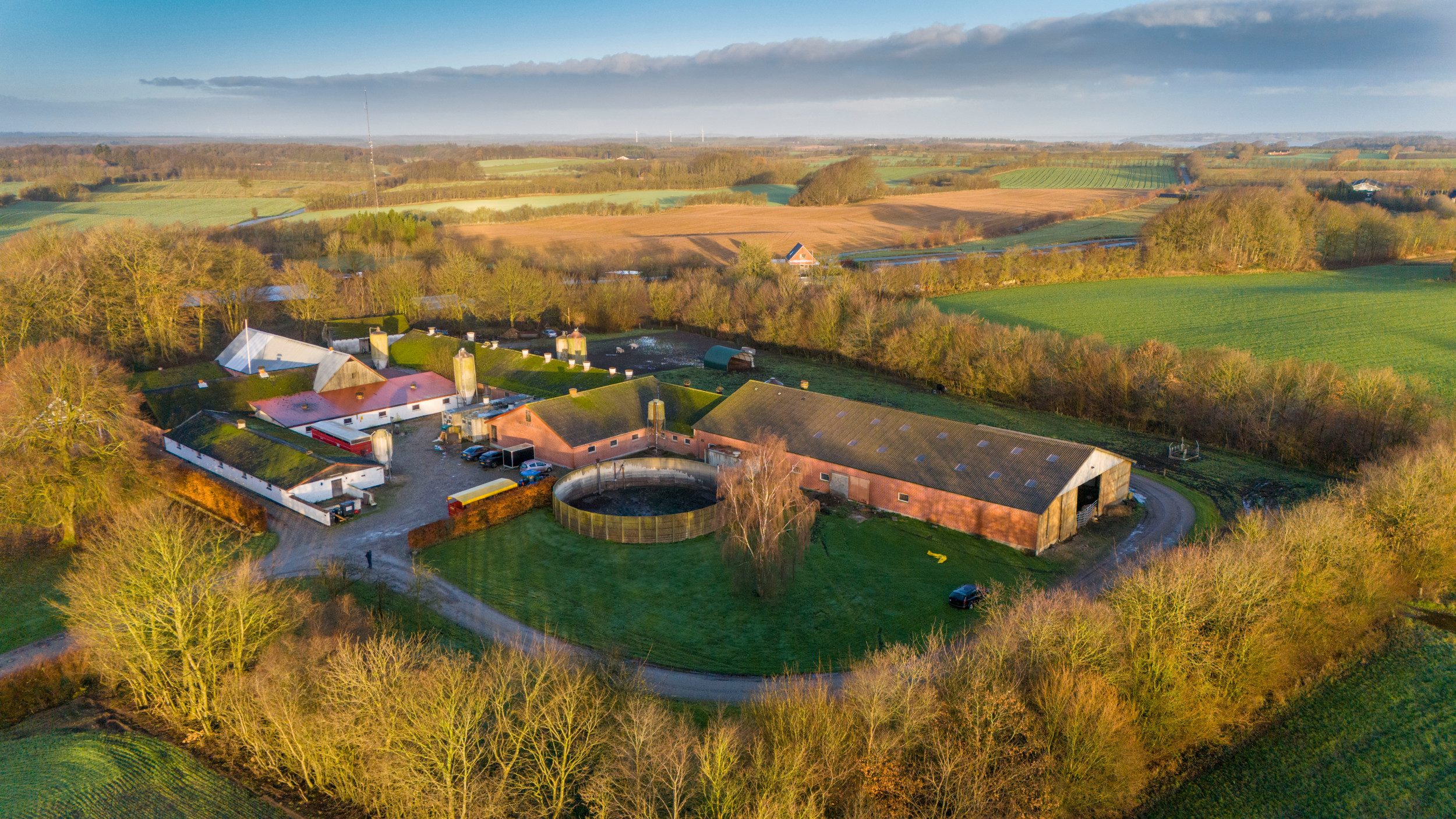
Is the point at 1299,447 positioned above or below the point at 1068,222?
below

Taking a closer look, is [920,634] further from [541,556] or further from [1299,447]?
[1299,447]

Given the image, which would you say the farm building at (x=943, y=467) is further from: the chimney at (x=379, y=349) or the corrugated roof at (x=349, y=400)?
the chimney at (x=379, y=349)

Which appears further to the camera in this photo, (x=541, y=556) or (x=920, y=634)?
(x=541, y=556)

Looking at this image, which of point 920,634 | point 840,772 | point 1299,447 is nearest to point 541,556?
point 920,634

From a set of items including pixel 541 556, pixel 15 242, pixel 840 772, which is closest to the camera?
pixel 840 772


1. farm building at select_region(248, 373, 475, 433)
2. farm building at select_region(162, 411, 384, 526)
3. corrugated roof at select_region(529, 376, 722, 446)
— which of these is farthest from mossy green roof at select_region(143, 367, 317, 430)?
corrugated roof at select_region(529, 376, 722, 446)

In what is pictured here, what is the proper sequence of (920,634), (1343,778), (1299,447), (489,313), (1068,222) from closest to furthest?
(1343,778), (920,634), (1299,447), (489,313), (1068,222)

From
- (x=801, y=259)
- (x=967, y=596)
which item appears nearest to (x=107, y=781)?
(x=967, y=596)
